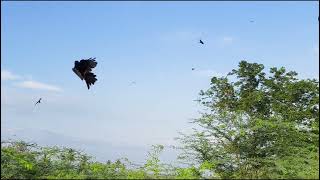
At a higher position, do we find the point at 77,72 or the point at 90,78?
the point at 77,72

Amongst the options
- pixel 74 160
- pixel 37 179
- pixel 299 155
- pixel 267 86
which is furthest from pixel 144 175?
pixel 267 86

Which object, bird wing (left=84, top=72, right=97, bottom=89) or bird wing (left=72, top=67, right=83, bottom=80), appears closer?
bird wing (left=84, top=72, right=97, bottom=89)

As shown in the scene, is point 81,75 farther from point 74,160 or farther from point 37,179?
point 37,179

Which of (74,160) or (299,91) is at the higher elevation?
(299,91)

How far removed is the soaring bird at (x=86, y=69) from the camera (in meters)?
12.2

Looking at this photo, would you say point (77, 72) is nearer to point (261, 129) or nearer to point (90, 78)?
point (90, 78)

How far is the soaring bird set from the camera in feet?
40.1

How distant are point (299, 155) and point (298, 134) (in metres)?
3.31

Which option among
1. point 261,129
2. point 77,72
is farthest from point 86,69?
point 261,129

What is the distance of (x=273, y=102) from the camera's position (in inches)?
1062

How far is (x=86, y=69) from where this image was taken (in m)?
12.4

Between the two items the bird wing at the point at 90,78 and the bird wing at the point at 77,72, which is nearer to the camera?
the bird wing at the point at 90,78

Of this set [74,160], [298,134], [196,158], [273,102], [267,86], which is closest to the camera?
[74,160]

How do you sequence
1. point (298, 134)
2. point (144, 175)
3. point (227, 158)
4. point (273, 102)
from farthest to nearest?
point (273, 102) → point (298, 134) → point (227, 158) → point (144, 175)
